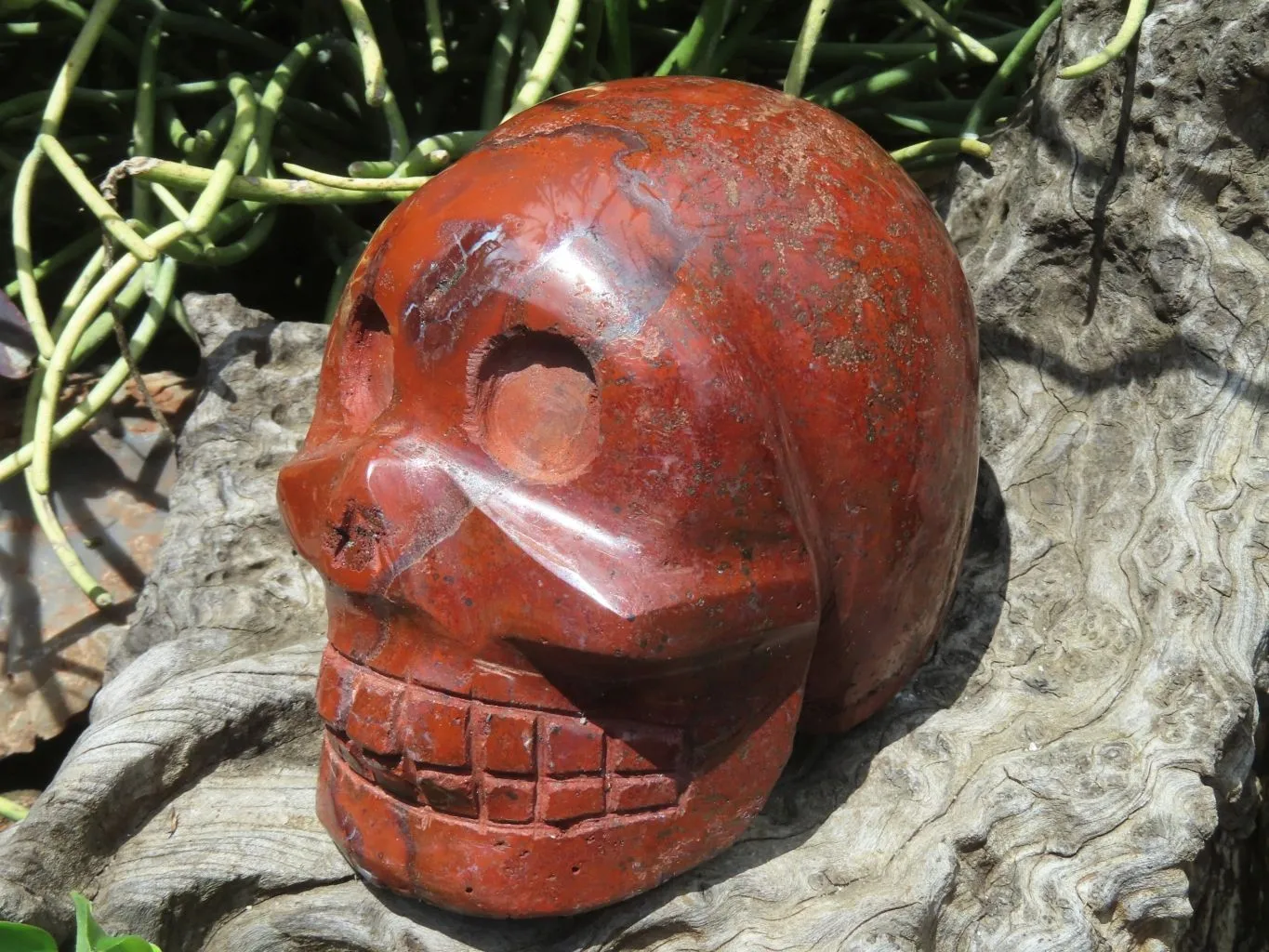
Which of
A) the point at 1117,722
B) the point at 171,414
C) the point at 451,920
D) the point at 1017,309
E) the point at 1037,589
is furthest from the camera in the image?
the point at 171,414

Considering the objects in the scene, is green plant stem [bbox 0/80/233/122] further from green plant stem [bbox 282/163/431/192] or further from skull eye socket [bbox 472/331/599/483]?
skull eye socket [bbox 472/331/599/483]

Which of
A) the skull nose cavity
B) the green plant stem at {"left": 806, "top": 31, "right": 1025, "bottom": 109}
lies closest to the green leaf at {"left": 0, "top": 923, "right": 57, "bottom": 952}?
the skull nose cavity

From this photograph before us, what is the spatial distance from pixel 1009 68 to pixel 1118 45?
1.56 ft

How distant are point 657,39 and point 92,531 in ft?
4.34

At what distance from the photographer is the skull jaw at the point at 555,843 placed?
126 cm

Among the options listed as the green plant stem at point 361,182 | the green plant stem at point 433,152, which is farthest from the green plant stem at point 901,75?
the green plant stem at point 361,182

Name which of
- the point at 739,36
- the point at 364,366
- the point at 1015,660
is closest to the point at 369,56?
the point at 364,366

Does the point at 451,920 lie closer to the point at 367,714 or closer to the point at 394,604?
the point at 367,714

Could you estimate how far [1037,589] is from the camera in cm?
174

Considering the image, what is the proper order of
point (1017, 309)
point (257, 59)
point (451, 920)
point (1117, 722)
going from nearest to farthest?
1. point (451, 920)
2. point (1117, 722)
3. point (1017, 309)
4. point (257, 59)

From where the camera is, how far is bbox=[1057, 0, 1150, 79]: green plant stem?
160 centimetres

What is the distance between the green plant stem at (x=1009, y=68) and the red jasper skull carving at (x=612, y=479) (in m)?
0.81

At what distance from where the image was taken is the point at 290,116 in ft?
7.19

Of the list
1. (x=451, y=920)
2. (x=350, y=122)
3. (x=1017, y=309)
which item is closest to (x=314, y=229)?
(x=350, y=122)
